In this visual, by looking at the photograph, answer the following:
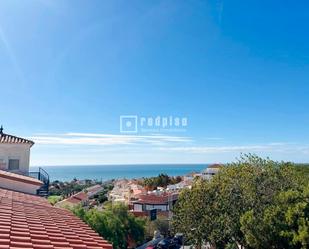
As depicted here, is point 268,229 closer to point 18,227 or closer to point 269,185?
point 269,185

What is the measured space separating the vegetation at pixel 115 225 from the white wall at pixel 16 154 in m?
3.76

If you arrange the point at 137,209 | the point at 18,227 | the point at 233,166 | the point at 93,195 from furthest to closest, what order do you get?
1. the point at 93,195
2. the point at 137,209
3. the point at 233,166
4. the point at 18,227

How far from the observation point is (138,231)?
27188 millimetres

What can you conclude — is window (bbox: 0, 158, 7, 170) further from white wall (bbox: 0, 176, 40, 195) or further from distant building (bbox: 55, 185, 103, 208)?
white wall (bbox: 0, 176, 40, 195)

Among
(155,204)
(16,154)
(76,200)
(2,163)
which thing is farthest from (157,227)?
(2,163)

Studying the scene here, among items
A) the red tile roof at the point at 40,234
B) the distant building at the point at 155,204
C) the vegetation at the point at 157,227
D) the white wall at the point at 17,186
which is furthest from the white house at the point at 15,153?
the distant building at the point at 155,204

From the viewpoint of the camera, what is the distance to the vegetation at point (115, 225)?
20.5 metres

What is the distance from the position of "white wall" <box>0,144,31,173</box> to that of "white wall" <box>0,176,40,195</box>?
337 inches

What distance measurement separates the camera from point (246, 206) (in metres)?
20.6

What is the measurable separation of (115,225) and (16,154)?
25.0 feet

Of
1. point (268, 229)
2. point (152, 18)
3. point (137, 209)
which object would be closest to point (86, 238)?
point (152, 18)

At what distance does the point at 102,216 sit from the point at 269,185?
33.6 feet

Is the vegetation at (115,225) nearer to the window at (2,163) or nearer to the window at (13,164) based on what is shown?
the window at (13,164)

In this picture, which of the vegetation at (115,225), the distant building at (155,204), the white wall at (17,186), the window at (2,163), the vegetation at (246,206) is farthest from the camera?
the distant building at (155,204)
